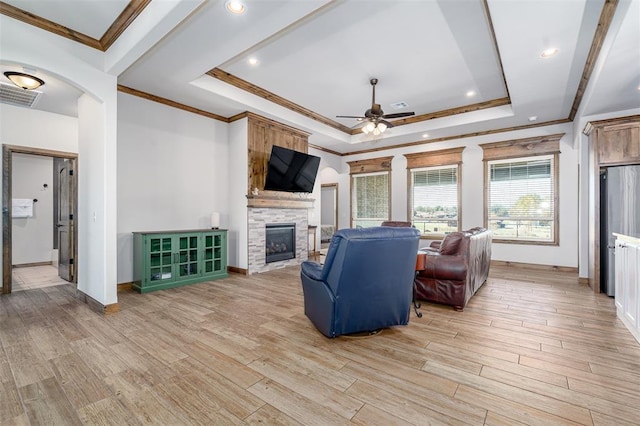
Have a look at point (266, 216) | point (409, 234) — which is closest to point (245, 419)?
point (409, 234)

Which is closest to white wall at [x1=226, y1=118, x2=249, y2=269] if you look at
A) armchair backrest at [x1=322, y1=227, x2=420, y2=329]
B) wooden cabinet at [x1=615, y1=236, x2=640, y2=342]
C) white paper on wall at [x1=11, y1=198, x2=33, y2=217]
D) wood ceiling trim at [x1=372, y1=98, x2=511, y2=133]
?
armchair backrest at [x1=322, y1=227, x2=420, y2=329]

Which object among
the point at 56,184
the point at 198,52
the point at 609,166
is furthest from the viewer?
the point at 56,184

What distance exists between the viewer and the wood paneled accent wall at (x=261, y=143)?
17.9ft

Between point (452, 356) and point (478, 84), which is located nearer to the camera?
point (452, 356)

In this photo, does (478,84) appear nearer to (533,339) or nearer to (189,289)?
(533,339)

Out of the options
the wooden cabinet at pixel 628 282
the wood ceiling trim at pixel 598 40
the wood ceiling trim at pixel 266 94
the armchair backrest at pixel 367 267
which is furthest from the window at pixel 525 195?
the armchair backrest at pixel 367 267

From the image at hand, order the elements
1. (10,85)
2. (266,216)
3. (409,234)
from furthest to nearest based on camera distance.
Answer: (266,216) → (10,85) → (409,234)

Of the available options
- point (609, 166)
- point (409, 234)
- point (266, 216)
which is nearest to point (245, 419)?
point (409, 234)

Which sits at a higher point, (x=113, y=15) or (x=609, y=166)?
(x=113, y=15)

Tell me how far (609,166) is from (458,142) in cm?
295

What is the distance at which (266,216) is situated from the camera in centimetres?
566

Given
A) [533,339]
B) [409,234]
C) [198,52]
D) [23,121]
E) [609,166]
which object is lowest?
[533,339]

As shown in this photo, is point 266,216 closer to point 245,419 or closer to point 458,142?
point 245,419

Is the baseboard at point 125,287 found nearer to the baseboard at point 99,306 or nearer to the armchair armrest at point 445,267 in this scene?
the baseboard at point 99,306
